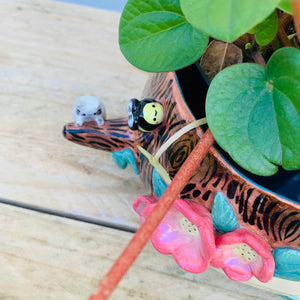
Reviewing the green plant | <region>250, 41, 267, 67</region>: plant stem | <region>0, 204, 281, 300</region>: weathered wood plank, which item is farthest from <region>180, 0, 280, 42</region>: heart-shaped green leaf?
<region>0, 204, 281, 300</region>: weathered wood plank

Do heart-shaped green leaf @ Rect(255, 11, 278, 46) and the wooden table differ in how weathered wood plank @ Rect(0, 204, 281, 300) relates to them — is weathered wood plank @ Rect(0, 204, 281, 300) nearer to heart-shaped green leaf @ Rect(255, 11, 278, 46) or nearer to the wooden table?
the wooden table

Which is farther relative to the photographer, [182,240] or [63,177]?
[63,177]

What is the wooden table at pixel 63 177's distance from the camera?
0.35m

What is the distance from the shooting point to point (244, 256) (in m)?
0.26

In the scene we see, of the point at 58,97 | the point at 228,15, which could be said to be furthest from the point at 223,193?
the point at 58,97

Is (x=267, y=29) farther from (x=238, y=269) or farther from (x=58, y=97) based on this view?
(x=58, y=97)

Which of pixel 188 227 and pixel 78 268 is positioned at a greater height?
pixel 188 227

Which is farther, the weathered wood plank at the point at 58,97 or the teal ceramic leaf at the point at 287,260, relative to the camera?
the weathered wood plank at the point at 58,97

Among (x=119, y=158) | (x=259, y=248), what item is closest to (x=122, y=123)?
(x=119, y=158)

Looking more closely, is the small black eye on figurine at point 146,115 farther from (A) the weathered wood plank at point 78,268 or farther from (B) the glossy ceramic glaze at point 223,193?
(A) the weathered wood plank at point 78,268

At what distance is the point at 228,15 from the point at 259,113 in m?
0.07

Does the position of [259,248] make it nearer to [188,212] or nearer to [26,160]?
[188,212]

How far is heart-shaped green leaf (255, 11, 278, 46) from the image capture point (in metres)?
0.21

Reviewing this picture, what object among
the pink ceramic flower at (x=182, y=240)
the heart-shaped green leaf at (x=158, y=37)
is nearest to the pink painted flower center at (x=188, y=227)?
the pink ceramic flower at (x=182, y=240)
